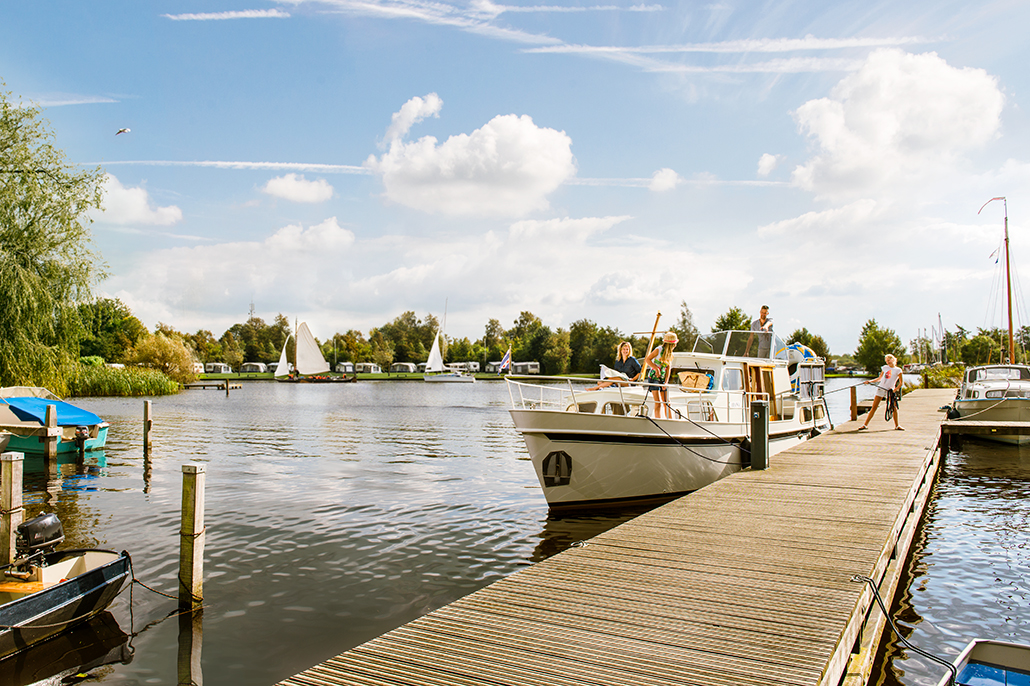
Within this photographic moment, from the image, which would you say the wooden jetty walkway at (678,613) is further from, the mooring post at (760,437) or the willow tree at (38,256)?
the willow tree at (38,256)

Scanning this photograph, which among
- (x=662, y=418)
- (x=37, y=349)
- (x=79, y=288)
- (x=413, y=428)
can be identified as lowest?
(x=413, y=428)

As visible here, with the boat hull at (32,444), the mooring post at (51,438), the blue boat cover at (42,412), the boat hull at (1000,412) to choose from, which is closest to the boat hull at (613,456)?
the boat hull at (1000,412)

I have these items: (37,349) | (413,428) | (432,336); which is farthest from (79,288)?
(432,336)

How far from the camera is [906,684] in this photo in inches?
242

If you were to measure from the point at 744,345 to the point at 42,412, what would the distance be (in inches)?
806

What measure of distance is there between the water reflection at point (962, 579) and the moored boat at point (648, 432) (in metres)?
3.92

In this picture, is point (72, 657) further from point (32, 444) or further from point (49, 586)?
point (32, 444)

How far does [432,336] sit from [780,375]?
136 m

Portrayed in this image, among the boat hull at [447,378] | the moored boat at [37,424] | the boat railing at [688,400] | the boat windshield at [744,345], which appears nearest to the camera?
the boat railing at [688,400]

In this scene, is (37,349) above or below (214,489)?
above

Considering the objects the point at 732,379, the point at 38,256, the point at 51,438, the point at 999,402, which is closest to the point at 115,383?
the point at 38,256

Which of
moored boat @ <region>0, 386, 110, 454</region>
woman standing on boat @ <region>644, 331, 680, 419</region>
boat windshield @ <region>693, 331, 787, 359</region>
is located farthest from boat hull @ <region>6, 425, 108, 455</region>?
boat windshield @ <region>693, 331, 787, 359</region>

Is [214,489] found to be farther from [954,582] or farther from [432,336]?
[432,336]

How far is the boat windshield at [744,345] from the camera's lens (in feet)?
53.1
